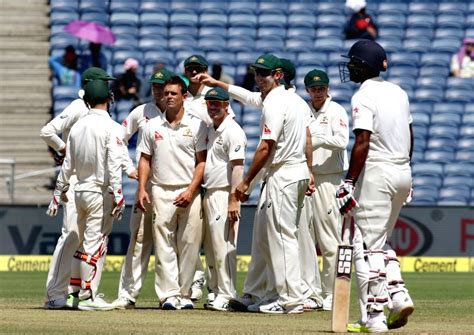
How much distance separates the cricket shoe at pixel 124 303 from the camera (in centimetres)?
1162

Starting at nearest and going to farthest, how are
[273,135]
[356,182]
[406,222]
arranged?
1. [356,182]
2. [273,135]
3. [406,222]

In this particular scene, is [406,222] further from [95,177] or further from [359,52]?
[359,52]

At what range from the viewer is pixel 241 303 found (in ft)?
37.9

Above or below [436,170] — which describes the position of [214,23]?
above

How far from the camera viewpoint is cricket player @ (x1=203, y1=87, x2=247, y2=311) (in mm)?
11656

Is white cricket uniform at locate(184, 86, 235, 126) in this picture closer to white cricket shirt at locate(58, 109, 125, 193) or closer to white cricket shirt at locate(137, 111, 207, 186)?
white cricket shirt at locate(137, 111, 207, 186)

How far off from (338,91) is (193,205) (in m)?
13.0

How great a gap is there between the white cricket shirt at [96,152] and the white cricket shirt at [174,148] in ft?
1.49

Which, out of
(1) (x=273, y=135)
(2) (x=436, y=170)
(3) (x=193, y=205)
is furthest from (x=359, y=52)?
(2) (x=436, y=170)

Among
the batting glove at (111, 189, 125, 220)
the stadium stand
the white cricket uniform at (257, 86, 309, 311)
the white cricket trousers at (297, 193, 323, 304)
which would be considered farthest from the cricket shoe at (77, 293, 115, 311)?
the stadium stand

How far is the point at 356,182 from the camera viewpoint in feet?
30.8

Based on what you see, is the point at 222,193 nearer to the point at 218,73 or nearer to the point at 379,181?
the point at 379,181

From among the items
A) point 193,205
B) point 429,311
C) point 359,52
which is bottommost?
point 429,311

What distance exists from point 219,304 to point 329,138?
6.14ft
